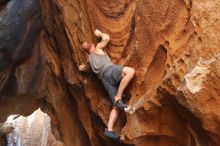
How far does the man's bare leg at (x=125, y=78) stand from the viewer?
458 cm

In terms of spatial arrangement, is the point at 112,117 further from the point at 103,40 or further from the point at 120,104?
the point at 103,40

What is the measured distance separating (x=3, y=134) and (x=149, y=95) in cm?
644

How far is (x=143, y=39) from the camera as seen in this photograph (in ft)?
14.8

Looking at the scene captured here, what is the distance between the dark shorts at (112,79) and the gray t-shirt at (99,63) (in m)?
0.06

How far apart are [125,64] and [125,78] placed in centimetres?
21

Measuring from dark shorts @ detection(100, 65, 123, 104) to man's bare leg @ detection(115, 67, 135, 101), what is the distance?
0.09 metres

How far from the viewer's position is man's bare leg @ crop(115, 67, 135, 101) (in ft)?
15.0

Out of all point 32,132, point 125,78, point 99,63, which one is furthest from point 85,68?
point 32,132

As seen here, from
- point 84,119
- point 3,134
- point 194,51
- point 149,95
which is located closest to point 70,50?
point 84,119

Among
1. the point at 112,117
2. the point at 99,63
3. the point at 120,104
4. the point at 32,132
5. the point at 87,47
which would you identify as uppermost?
the point at 87,47

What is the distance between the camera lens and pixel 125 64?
4766 mm

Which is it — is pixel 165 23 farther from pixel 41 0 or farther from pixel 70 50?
pixel 41 0

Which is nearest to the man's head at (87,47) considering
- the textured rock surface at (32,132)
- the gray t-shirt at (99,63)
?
the gray t-shirt at (99,63)

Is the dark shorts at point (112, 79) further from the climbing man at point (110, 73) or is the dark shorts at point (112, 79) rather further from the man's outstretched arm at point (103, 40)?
the man's outstretched arm at point (103, 40)
